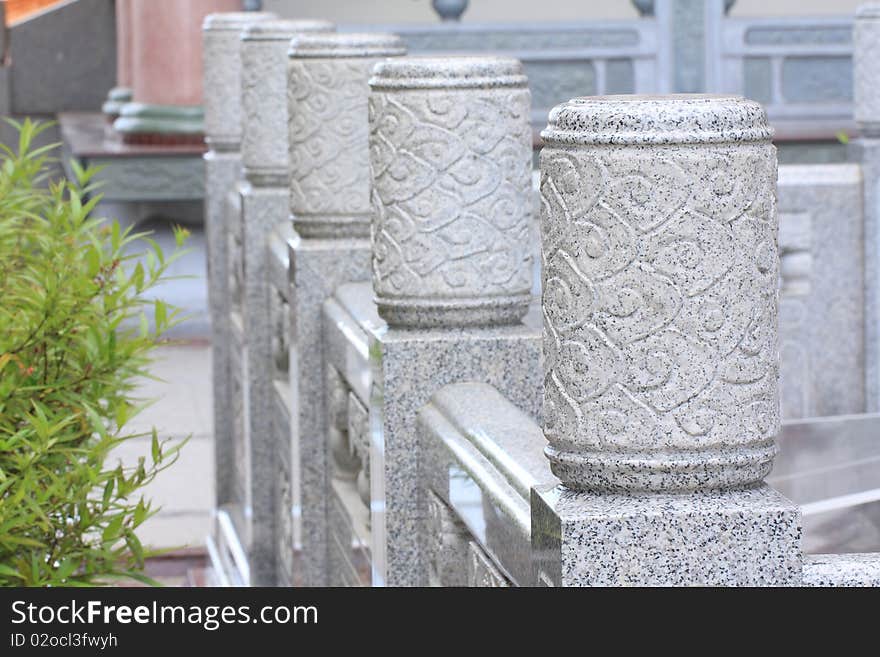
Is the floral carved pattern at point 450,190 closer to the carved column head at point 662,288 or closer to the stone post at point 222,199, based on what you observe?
the carved column head at point 662,288

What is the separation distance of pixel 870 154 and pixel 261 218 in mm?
2457

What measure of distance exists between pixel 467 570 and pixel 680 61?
778 centimetres

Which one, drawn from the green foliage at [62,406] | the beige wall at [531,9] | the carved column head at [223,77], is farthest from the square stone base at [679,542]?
the beige wall at [531,9]

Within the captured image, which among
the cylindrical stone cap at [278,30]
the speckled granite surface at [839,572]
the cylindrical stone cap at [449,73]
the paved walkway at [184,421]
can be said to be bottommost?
the paved walkway at [184,421]

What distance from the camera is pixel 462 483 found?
2752 mm

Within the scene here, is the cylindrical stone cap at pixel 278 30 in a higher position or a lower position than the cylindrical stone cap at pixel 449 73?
higher

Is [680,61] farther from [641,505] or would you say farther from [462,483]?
[641,505]

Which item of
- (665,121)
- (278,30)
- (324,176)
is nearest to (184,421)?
(278,30)

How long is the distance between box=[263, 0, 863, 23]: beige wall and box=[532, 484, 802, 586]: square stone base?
41.4 ft

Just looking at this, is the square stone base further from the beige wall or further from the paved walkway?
the beige wall

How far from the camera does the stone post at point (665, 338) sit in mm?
1925

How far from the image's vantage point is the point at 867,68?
21.7ft

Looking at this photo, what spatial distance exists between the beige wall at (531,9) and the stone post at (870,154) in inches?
313

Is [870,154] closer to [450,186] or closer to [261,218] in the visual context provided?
[261,218]
